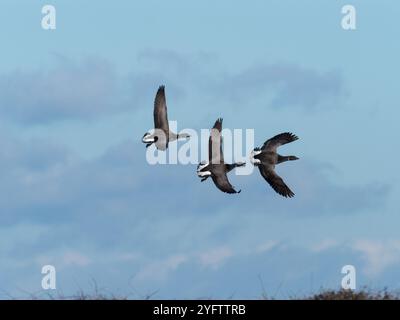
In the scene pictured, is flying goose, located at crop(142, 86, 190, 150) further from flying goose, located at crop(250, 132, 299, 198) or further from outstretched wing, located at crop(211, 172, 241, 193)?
flying goose, located at crop(250, 132, 299, 198)

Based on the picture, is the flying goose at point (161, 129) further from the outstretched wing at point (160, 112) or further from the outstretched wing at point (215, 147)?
the outstretched wing at point (215, 147)

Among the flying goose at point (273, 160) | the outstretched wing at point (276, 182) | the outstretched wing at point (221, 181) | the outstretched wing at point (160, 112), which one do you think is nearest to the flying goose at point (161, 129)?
the outstretched wing at point (160, 112)

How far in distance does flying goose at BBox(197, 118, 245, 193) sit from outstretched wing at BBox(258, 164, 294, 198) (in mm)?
1233

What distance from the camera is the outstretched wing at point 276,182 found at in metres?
26.8

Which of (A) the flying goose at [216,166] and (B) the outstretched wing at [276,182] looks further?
(B) the outstretched wing at [276,182]

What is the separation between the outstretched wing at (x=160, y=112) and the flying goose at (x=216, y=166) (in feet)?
4.68

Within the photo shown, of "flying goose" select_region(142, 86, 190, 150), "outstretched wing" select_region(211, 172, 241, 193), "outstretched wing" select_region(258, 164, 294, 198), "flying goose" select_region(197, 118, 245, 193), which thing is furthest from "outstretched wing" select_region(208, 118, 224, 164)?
"outstretched wing" select_region(258, 164, 294, 198)

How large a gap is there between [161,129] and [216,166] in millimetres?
1969

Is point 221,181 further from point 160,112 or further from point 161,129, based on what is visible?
point 160,112
